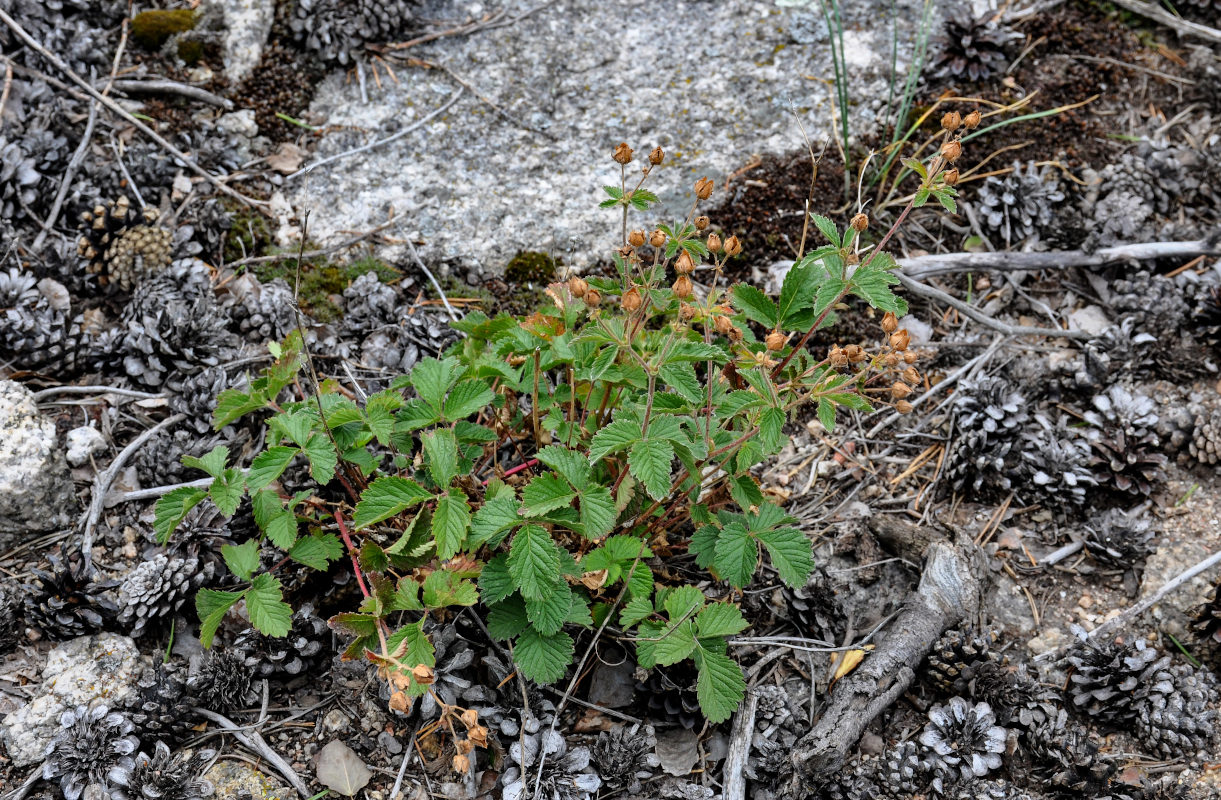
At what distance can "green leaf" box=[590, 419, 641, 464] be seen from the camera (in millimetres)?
2098

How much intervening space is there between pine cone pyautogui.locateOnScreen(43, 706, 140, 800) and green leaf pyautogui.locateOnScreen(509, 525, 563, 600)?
1.26 meters

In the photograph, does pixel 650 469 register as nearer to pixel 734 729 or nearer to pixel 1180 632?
pixel 734 729

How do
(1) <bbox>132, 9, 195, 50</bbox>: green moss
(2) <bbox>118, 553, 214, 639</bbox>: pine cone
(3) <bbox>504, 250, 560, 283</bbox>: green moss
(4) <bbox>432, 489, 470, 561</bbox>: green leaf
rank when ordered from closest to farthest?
1. (4) <bbox>432, 489, 470, 561</bbox>: green leaf
2. (2) <bbox>118, 553, 214, 639</bbox>: pine cone
3. (3) <bbox>504, 250, 560, 283</bbox>: green moss
4. (1) <bbox>132, 9, 195, 50</bbox>: green moss

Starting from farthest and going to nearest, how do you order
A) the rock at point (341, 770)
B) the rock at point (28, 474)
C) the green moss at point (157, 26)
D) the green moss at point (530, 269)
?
the green moss at point (157, 26)
the green moss at point (530, 269)
the rock at point (28, 474)
the rock at point (341, 770)

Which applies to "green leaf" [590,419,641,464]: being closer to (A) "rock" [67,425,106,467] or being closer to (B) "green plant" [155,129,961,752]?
(B) "green plant" [155,129,961,752]

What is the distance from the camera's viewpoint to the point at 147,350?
314cm

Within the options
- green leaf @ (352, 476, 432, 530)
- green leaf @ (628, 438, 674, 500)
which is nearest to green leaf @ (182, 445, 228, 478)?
green leaf @ (352, 476, 432, 530)

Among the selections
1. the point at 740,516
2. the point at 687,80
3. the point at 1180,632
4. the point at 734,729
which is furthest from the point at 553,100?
the point at 1180,632

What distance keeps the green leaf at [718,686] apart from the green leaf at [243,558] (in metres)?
1.33

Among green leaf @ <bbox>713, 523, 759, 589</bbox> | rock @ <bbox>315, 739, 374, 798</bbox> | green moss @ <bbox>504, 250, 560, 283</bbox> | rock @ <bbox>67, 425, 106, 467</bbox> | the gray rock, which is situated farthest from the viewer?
the gray rock

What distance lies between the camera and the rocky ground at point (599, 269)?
2.45 m

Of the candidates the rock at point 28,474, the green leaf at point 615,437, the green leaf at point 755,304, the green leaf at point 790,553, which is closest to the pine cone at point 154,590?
the rock at point 28,474

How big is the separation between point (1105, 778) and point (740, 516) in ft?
4.20

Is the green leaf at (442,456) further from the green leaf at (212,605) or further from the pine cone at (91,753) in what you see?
the pine cone at (91,753)
